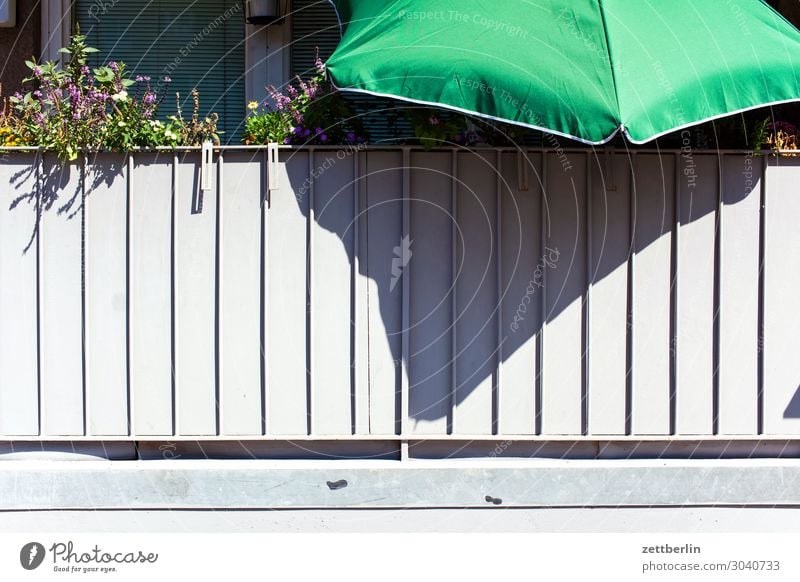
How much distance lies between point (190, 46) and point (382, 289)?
2.65 metres

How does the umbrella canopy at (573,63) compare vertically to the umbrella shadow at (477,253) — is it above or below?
above

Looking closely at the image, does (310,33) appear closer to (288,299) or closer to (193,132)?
(193,132)

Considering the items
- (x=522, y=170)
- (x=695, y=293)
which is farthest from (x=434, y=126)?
(x=695, y=293)

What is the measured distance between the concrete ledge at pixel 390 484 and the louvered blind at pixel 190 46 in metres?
2.59

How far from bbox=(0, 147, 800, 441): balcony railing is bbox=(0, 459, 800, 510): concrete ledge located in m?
0.19

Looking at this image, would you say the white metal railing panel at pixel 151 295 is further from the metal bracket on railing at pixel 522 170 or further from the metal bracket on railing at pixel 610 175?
the metal bracket on railing at pixel 610 175

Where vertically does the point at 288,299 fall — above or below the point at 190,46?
below

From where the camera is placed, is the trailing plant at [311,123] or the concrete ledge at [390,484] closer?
the concrete ledge at [390,484]

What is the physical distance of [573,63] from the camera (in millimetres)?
3871

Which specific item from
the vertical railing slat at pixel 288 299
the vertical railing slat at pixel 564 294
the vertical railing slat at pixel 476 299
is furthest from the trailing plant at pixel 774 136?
the vertical railing slat at pixel 288 299

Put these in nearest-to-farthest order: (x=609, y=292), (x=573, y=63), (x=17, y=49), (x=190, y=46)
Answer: (x=573, y=63) < (x=609, y=292) < (x=17, y=49) < (x=190, y=46)

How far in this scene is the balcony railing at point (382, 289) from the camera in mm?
4578

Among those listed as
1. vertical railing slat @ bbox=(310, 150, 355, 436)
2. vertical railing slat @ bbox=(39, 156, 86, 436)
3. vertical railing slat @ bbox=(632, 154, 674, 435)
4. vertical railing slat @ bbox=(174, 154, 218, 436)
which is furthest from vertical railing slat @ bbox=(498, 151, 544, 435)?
vertical railing slat @ bbox=(39, 156, 86, 436)

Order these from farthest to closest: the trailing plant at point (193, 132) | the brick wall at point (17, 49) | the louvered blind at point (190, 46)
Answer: the louvered blind at point (190, 46), the brick wall at point (17, 49), the trailing plant at point (193, 132)
